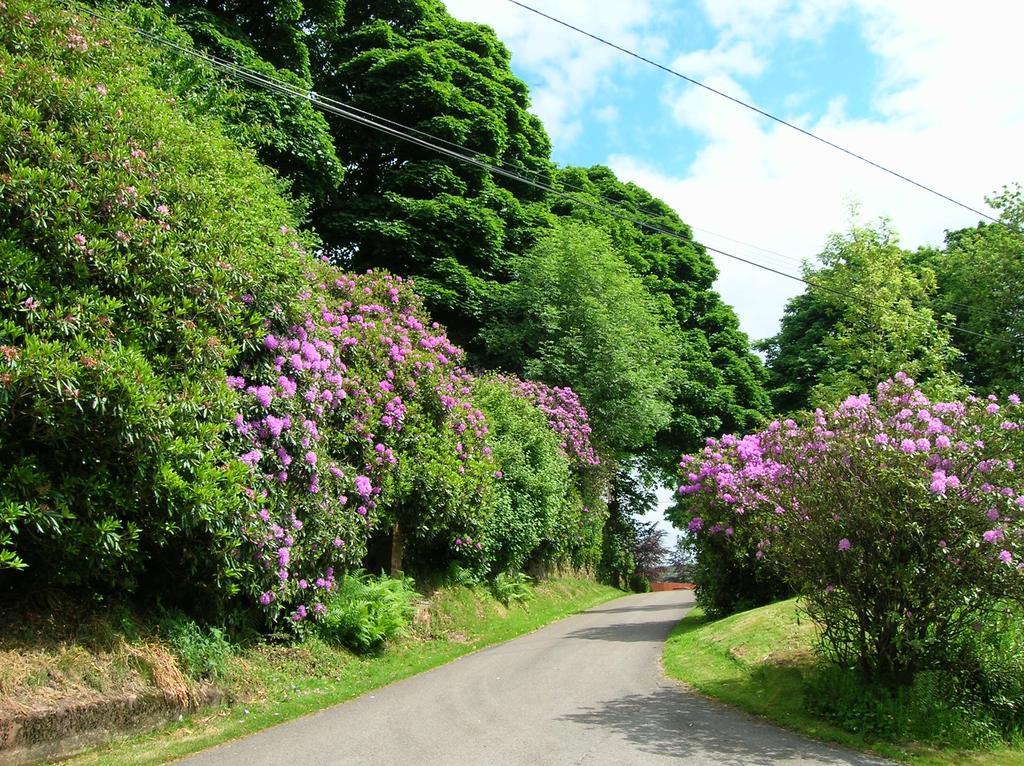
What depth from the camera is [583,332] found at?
83.0ft

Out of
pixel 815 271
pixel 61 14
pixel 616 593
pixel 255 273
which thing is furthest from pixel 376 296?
pixel 616 593

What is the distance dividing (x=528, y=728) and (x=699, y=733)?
1814 millimetres

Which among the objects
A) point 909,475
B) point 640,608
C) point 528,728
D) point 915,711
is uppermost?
point 909,475

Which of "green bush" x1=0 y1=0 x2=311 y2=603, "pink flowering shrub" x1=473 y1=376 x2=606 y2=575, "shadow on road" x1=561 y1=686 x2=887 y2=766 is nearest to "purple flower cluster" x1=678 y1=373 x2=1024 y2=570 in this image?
"shadow on road" x1=561 y1=686 x2=887 y2=766

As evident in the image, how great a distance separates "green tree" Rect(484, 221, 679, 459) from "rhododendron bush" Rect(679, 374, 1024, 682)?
15120mm

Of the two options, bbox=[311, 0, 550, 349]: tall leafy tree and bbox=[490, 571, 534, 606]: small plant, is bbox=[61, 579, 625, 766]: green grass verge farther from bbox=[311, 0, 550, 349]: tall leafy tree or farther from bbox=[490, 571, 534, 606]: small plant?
bbox=[311, 0, 550, 349]: tall leafy tree

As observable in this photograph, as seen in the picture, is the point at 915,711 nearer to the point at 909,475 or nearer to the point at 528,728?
the point at 909,475

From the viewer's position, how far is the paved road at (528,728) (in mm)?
6742

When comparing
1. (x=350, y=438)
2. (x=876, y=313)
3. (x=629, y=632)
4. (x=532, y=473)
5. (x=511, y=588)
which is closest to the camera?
(x=350, y=438)

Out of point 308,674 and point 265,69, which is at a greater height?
point 265,69

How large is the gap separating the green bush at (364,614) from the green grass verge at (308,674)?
0.85 feet

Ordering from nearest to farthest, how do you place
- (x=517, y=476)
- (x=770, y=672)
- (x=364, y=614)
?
(x=770, y=672)
(x=364, y=614)
(x=517, y=476)

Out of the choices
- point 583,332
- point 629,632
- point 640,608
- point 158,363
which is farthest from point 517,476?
point 158,363

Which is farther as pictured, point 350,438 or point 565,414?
point 565,414
